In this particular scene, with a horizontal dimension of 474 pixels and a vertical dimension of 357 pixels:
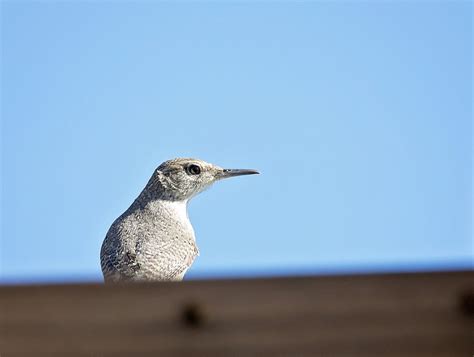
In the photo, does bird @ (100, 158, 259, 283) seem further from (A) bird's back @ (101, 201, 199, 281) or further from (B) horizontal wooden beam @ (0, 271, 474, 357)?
(B) horizontal wooden beam @ (0, 271, 474, 357)

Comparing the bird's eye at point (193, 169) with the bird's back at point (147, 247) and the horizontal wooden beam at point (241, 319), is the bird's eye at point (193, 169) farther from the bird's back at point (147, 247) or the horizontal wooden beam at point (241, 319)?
the horizontal wooden beam at point (241, 319)

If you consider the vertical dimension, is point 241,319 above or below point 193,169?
below

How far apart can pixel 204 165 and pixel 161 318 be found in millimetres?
8506

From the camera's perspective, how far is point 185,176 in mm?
11281

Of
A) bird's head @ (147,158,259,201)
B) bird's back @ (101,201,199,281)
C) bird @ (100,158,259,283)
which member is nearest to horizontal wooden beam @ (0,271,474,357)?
bird @ (100,158,259,283)

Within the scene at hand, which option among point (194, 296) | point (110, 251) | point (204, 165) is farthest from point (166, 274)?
point (194, 296)

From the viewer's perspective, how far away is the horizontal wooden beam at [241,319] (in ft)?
9.71

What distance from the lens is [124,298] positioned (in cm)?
302

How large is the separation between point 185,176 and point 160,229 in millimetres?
1632


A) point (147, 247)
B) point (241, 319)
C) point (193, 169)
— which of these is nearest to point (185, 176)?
point (193, 169)

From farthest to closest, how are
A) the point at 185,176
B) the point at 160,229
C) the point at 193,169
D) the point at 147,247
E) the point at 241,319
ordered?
the point at 193,169 < the point at 185,176 < the point at 160,229 < the point at 147,247 < the point at 241,319

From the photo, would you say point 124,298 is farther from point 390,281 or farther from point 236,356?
point 390,281

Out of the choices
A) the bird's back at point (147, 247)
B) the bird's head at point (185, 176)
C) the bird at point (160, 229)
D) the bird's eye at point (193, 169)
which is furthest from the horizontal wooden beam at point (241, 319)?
the bird's eye at point (193, 169)

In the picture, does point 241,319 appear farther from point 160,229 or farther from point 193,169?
point 193,169
